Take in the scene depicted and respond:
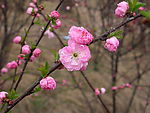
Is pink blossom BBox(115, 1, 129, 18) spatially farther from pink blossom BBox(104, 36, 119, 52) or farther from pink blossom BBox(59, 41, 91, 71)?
pink blossom BBox(59, 41, 91, 71)

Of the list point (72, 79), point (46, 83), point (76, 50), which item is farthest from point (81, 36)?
point (72, 79)

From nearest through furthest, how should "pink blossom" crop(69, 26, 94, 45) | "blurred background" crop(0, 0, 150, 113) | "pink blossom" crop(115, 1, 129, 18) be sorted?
"pink blossom" crop(69, 26, 94, 45) < "pink blossom" crop(115, 1, 129, 18) < "blurred background" crop(0, 0, 150, 113)

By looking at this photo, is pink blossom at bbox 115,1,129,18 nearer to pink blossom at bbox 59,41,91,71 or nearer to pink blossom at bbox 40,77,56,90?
pink blossom at bbox 59,41,91,71

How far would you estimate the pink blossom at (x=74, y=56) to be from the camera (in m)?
0.83

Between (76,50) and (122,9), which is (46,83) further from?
(122,9)

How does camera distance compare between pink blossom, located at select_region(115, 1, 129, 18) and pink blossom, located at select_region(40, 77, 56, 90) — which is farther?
pink blossom, located at select_region(115, 1, 129, 18)

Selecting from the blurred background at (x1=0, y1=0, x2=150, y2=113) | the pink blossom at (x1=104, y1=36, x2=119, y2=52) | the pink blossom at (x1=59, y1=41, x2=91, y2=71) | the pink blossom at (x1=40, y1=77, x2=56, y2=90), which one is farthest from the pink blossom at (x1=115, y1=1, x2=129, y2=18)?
the blurred background at (x1=0, y1=0, x2=150, y2=113)

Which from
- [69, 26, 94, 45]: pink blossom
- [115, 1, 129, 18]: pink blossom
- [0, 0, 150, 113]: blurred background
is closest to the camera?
[69, 26, 94, 45]: pink blossom

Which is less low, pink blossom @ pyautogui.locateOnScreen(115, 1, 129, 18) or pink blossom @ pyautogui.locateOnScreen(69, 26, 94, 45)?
pink blossom @ pyautogui.locateOnScreen(115, 1, 129, 18)

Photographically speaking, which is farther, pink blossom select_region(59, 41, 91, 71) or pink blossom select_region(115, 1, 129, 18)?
pink blossom select_region(115, 1, 129, 18)

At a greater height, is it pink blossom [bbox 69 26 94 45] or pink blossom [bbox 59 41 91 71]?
pink blossom [bbox 69 26 94 45]

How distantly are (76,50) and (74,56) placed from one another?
0.17 feet

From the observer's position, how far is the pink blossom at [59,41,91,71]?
828mm

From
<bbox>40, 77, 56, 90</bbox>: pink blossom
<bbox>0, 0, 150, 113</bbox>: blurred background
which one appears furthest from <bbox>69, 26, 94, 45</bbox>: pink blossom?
<bbox>0, 0, 150, 113</bbox>: blurred background
